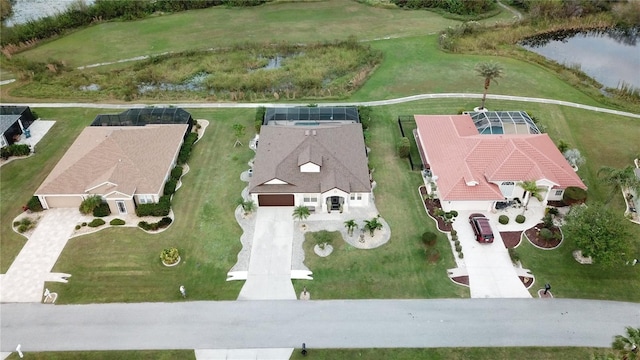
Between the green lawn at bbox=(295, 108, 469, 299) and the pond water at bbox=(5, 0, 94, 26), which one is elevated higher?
the pond water at bbox=(5, 0, 94, 26)

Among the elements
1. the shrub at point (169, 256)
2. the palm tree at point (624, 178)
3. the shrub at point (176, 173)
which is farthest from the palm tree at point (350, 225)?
the palm tree at point (624, 178)

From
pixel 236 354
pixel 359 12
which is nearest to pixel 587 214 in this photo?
pixel 236 354

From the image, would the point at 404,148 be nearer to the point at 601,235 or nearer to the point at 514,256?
the point at 514,256

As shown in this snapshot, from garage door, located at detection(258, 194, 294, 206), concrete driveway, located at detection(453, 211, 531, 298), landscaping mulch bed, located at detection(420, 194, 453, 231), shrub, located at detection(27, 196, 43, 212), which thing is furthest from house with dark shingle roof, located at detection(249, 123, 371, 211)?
shrub, located at detection(27, 196, 43, 212)

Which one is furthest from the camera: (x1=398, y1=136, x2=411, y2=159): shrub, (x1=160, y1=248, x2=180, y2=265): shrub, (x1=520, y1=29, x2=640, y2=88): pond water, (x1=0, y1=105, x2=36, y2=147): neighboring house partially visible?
Result: (x1=520, y1=29, x2=640, y2=88): pond water

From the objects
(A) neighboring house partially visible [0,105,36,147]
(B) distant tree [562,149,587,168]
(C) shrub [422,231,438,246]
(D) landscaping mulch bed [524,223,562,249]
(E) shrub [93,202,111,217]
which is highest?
(A) neighboring house partially visible [0,105,36,147]

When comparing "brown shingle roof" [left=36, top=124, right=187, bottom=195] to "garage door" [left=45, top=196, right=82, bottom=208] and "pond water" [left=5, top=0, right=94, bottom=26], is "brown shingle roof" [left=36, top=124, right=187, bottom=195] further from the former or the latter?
"pond water" [left=5, top=0, right=94, bottom=26]

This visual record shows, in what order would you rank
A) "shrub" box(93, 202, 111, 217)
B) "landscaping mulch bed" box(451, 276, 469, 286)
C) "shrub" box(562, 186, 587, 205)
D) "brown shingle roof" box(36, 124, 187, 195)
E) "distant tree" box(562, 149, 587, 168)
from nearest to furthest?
1. "landscaping mulch bed" box(451, 276, 469, 286)
2. "shrub" box(93, 202, 111, 217)
3. "shrub" box(562, 186, 587, 205)
4. "brown shingle roof" box(36, 124, 187, 195)
5. "distant tree" box(562, 149, 587, 168)
